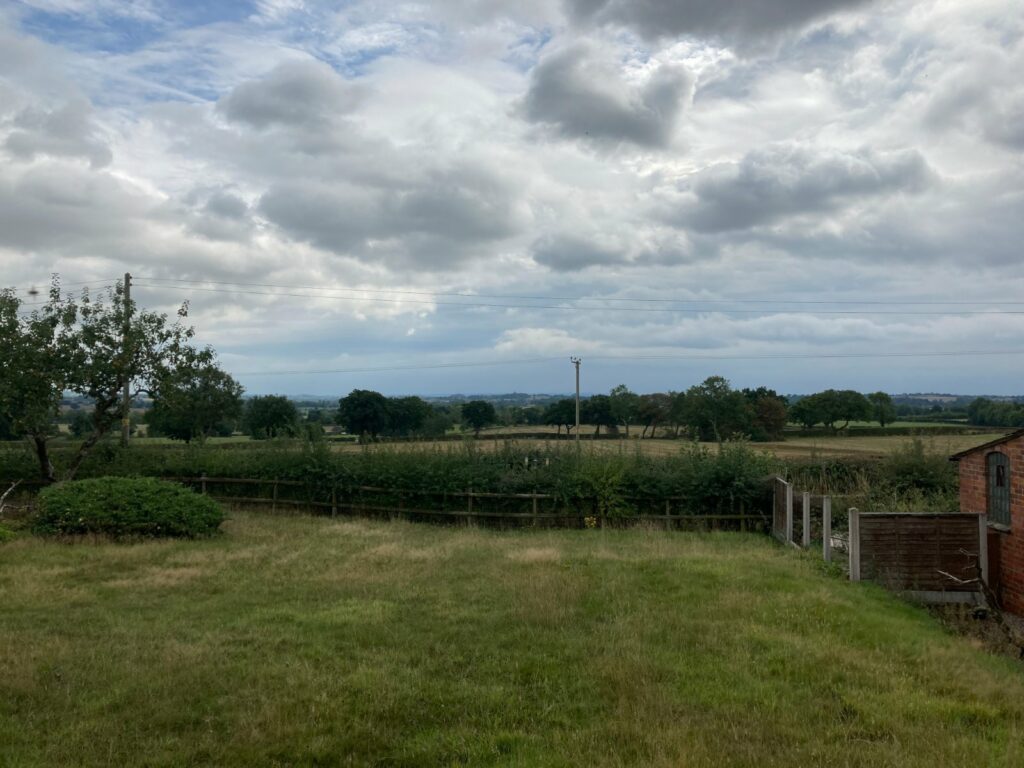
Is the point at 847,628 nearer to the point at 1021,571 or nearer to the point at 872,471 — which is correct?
the point at 1021,571

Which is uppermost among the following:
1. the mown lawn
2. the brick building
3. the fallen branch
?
the brick building

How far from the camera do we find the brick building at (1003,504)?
10.8 m

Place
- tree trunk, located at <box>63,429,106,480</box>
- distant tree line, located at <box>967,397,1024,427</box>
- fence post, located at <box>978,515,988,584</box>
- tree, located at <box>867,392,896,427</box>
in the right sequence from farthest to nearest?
tree, located at <box>867,392,896,427</box> → distant tree line, located at <box>967,397,1024,427</box> → tree trunk, located at <box>63,429,106,480</box> → fence post, located at <box>978,515,988,584</box>

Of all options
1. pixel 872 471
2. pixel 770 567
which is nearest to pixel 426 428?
pixel 872 471

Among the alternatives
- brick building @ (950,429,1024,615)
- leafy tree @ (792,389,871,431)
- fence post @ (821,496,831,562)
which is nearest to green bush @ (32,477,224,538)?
fence post @ (821,496,831,562)

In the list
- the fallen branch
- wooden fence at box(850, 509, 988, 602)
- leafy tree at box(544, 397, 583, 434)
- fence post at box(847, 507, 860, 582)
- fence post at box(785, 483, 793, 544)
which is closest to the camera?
the fallen branch

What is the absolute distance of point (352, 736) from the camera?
206 inches

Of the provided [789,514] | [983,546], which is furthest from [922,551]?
[789,514]

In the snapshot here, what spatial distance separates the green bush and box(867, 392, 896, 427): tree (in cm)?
4895

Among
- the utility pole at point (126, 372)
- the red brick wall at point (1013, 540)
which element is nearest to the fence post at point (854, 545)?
the red brick wall at point (1013, 540)

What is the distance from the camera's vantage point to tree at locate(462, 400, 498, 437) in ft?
229

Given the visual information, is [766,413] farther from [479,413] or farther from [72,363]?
[72,363]

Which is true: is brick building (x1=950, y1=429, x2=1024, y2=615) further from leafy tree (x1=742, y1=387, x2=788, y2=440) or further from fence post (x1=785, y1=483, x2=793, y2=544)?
leafy tree (x1=742, y1=387, x2=788, y2=440)

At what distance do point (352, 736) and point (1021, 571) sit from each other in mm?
10273
